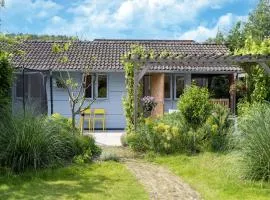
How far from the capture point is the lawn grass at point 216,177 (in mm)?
8312

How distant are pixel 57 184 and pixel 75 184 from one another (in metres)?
0.35

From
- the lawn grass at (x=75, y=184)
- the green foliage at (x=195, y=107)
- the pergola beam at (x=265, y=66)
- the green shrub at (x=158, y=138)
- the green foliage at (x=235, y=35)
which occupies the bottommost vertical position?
the lawn grass at (x=75, y=184)

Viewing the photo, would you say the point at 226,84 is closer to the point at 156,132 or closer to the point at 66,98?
the point at 66,98

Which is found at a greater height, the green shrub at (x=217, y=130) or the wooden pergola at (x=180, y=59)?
the wooden pergola at (x=180, y=59)

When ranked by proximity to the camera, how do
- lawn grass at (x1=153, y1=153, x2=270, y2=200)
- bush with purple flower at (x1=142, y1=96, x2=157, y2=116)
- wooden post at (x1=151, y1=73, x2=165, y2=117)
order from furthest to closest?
wooden post at (x1=151, y1=73, x2=165, y2=117) < bush with purple flower at (x1=142, y1=96, x2=157, y2=116) < lawn grass at (x1=153, y1=153, x2=270, y2=200)

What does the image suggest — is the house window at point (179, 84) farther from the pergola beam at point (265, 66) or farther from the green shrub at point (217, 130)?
the green shrub at point (217, 130)

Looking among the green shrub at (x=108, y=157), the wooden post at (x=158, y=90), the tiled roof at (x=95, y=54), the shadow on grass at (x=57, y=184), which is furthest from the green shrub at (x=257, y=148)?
the tiled roof at (x=95, y=54)

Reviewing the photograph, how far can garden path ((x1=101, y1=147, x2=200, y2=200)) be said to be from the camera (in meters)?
8.34

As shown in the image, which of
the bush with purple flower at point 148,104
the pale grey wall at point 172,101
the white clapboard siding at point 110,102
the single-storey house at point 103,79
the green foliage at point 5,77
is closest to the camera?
the green foliage at point 5,77

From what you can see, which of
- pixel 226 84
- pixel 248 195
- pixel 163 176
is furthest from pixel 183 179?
pixel 226 84

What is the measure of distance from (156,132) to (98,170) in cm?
326

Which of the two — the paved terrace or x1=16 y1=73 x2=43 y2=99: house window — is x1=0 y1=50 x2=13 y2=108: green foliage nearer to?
the paved terrace

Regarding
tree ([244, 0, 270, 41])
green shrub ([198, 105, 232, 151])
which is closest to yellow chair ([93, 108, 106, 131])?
green shrub ([198, 105, 232, 151])

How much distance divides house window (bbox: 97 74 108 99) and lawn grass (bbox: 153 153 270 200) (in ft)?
35.0
